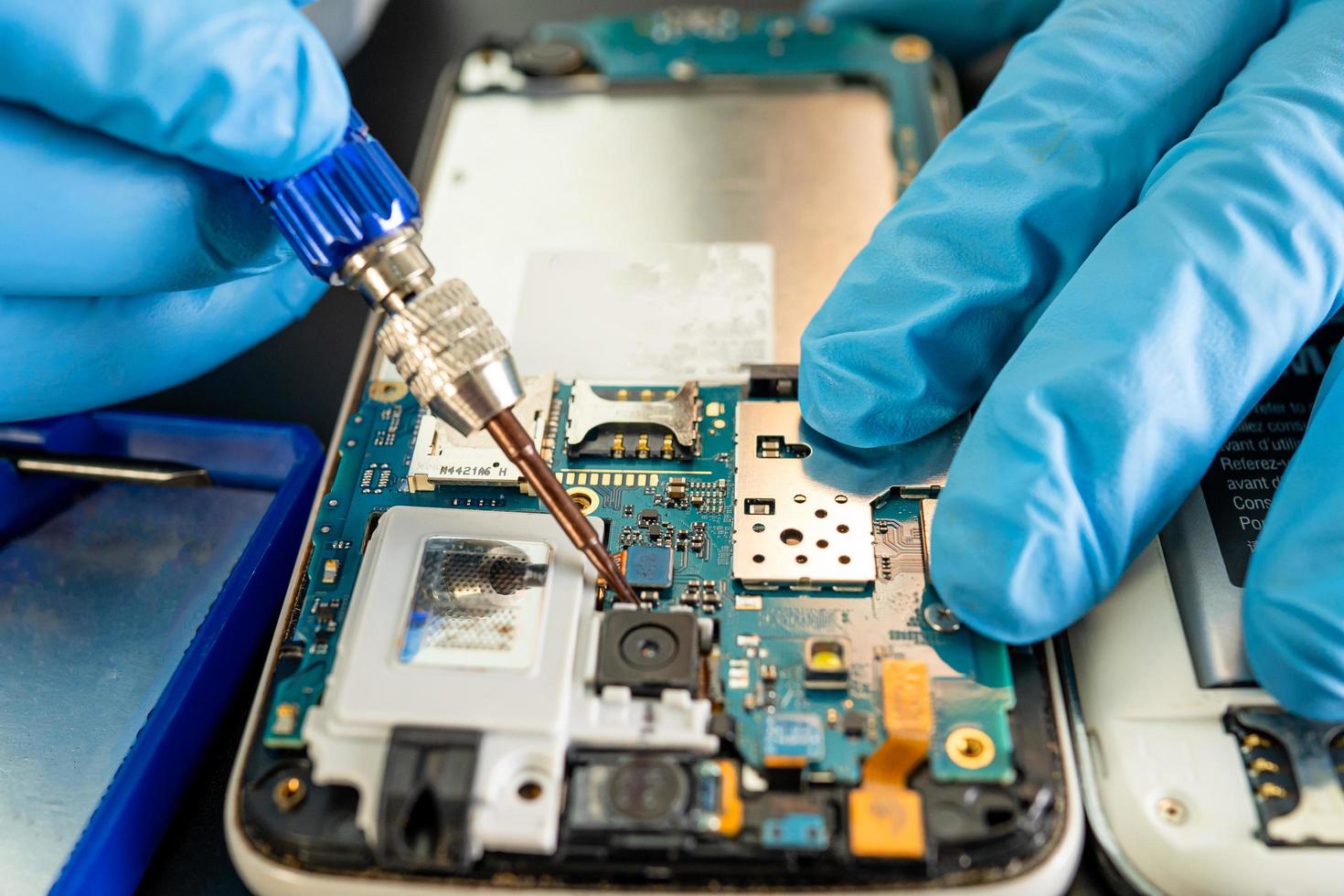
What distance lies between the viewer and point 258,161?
1.80m

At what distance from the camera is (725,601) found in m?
1.86

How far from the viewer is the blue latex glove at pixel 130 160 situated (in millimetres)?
1704

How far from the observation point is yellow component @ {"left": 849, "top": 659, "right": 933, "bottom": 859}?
157 cm

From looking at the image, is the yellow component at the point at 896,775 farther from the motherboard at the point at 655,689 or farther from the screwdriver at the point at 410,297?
the screwdriver at the point at 410,297

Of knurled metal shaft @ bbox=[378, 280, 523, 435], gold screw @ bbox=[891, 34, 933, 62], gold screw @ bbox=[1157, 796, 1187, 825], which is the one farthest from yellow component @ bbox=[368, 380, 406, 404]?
gold screw @ bbox=[891, 34, 933, 62]

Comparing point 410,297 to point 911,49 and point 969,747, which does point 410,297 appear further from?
point 911,49

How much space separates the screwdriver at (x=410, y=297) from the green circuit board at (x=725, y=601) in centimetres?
15

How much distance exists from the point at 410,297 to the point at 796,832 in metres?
0.97

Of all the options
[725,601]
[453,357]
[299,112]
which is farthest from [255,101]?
[725,601]

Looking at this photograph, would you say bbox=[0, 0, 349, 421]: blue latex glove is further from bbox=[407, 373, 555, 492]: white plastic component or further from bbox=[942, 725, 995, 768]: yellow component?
bbox=[942, 725, 995, 768]: yellow component

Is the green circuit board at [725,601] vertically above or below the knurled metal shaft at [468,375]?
below

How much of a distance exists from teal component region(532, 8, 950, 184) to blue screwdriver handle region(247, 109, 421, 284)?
1376 millimetres

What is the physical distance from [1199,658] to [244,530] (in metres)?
1.69

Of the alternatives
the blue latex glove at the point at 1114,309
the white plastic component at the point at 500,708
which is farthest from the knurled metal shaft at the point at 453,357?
the blue latex glove at the point at 1114,309
